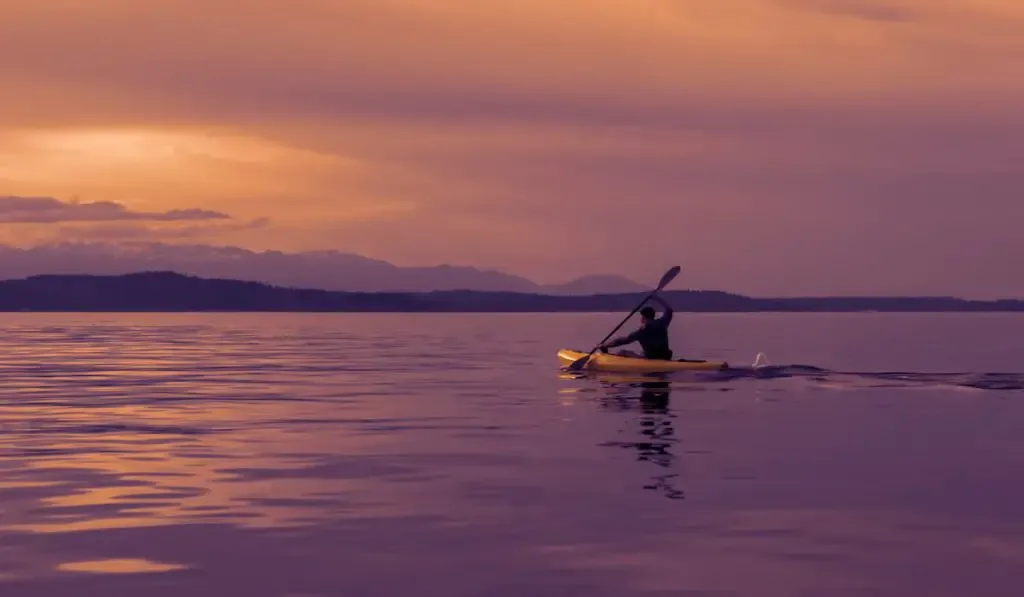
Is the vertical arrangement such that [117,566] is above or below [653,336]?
below

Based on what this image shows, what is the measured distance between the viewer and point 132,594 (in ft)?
37.6

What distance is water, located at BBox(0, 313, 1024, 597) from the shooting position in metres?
12.3

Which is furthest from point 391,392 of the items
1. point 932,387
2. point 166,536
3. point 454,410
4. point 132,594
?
point 132,594

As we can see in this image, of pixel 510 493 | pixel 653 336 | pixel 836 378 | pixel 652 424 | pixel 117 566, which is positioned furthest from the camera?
pixel 836 378

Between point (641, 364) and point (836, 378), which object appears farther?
point (836, 378)

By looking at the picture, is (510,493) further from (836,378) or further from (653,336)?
(836,378)

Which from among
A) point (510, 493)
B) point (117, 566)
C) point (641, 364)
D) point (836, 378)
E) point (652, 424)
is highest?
point (641, 364)

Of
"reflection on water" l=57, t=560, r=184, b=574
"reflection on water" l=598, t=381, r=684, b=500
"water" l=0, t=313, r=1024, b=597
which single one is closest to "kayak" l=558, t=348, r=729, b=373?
"reflection on water" l=598, t=381, r=684, b=500

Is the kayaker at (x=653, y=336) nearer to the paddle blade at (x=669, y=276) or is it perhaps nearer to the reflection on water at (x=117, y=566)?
the paddle blade at (x=669, y=276)

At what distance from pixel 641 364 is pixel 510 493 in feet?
68.9

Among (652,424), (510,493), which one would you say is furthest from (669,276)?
(510,493)

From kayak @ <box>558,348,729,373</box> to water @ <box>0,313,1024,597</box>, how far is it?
119 centimetres

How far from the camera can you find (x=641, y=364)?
124 feet

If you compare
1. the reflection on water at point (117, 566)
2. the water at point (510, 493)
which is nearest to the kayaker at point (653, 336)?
the water at point (510, 493)
